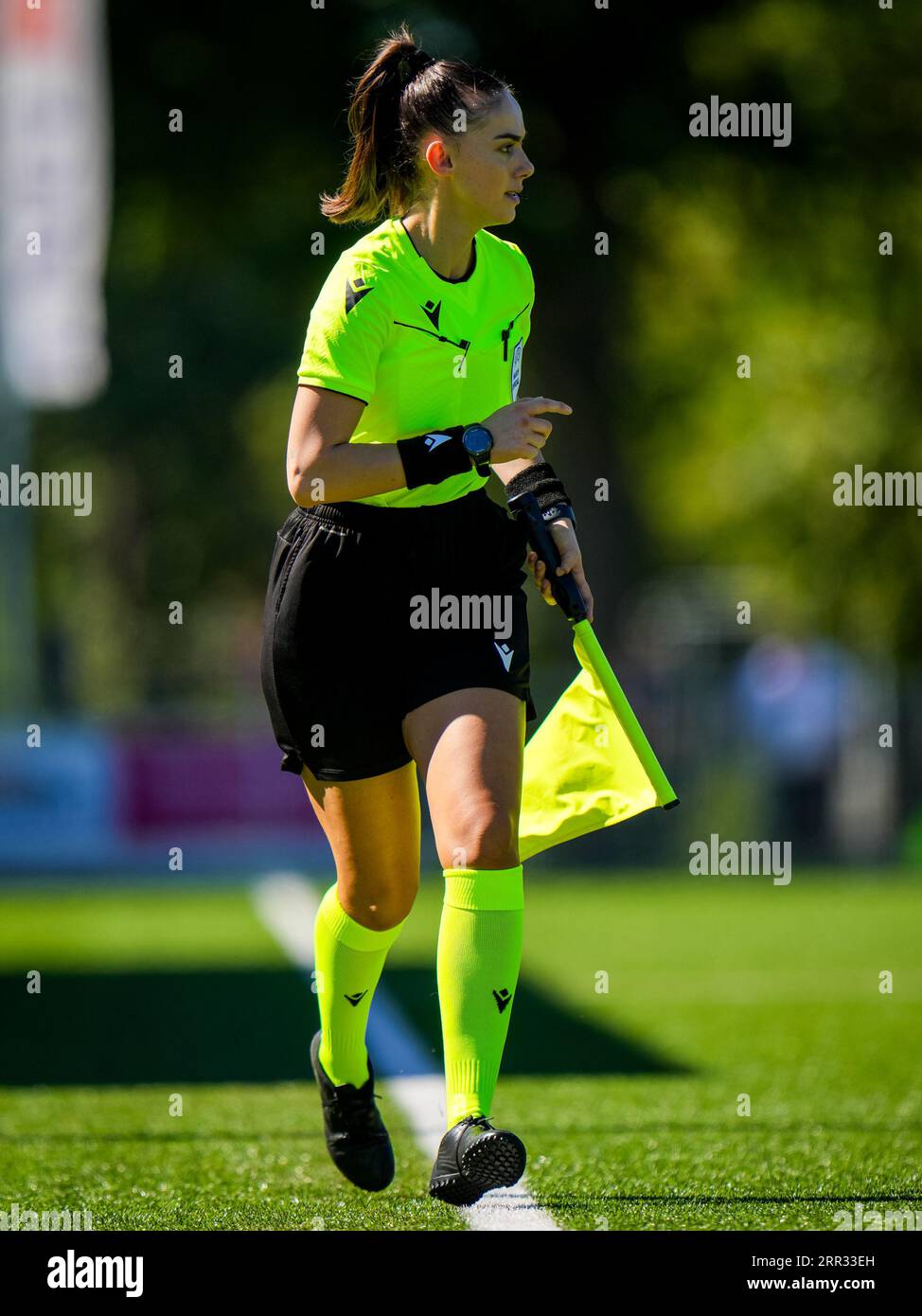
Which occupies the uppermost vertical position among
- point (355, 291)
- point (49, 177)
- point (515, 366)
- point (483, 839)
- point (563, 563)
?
point (49, 177)

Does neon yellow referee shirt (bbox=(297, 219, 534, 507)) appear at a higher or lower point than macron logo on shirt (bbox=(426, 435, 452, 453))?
higher

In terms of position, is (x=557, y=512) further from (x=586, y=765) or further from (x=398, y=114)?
(x=398, y=114)

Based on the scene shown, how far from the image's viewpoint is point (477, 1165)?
4180 mm

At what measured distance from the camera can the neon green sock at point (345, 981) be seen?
509cm

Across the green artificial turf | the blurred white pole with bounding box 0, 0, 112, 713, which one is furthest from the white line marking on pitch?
the blurred white pole with bounding box 0, 0, 112, 713

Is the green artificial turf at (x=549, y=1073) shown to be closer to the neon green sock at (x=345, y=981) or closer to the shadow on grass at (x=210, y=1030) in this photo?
the shadow on grass at (x=210, y=1030)

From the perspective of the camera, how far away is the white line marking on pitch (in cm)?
465

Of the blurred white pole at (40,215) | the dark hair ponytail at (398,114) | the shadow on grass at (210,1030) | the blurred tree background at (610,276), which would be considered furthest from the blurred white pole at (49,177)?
the dark hair ponytail at (398,114)

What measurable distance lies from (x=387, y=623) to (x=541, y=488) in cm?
54

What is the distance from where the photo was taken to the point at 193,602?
37.3m

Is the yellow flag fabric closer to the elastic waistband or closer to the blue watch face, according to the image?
the elastic waistband

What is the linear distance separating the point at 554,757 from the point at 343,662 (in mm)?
664

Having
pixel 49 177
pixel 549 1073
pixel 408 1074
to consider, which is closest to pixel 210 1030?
pixel 408 1074

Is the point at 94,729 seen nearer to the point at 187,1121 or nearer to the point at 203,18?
the point at 203,18
